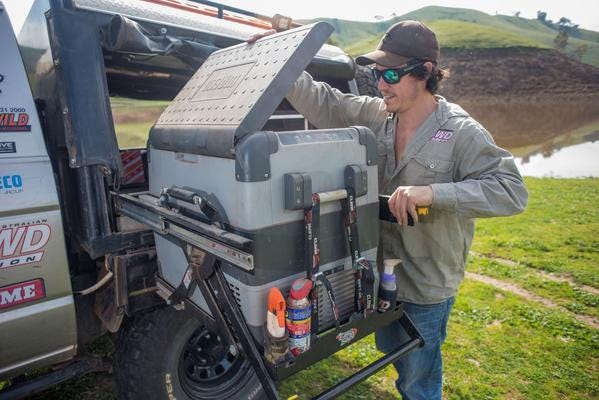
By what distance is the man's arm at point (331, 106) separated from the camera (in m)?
2.42

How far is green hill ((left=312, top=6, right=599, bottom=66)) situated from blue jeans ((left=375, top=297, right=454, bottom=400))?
61.0 meters

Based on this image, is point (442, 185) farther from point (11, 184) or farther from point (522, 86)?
point (522, 86)

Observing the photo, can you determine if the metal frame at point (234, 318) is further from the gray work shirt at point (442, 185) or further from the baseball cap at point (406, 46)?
the baseball cap at point (406, 46)

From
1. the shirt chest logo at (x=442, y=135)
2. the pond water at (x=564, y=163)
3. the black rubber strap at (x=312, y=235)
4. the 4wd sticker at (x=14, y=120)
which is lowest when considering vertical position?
the pond water at (x=564, y=163)

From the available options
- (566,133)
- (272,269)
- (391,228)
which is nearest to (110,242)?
(272,269)

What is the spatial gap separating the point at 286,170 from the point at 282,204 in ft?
0.43

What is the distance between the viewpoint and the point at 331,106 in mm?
2500

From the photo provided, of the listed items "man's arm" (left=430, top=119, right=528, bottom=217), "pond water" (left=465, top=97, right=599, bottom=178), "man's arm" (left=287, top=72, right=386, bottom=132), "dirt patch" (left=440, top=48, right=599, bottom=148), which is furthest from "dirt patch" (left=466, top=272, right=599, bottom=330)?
"dirt patch" (left=440, top=48, right=599, bottom=148)

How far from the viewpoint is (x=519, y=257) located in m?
5.52

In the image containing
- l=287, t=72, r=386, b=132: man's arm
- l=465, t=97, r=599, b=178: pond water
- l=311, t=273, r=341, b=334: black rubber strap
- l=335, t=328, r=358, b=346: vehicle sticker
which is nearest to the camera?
l=311, t=273, r=341, b=334: black rubber strap

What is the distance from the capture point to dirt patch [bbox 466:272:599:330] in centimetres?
402

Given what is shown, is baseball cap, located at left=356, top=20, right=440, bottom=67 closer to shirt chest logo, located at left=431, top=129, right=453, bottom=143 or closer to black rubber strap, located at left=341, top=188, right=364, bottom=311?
shirt chest logo, located at left=431, top=129, right=453, bottom=143

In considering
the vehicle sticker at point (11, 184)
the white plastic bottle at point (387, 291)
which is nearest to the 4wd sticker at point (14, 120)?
the vehicle sticker at point (11, 184)

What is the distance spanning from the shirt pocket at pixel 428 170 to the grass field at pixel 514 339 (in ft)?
5.85
